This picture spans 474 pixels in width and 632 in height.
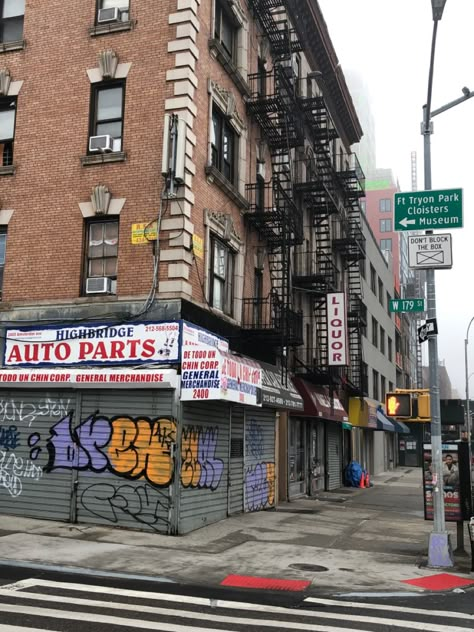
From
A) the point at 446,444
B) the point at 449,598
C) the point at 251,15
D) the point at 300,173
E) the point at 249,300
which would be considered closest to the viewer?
the point at 449,598

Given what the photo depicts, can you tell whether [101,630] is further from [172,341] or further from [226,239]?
[226,239]

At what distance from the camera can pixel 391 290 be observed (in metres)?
53.5

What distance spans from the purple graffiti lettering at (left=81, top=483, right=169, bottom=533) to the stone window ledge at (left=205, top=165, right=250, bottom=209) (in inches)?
292

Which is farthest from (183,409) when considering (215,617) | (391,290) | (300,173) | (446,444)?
Result: (391,290)

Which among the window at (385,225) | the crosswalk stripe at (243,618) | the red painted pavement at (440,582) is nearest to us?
the crosswalk stripe at (243,618)

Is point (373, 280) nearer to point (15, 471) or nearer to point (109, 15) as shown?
point (109, 15)

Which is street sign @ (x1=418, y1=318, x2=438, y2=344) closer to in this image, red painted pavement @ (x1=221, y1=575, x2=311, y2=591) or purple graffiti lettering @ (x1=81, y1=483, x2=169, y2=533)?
red painted pavement @ (x1=221, y1=575, x2=311, y2=591)

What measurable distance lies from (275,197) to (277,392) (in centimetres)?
643

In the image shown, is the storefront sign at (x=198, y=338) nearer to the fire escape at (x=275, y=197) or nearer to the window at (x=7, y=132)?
the fire escape at (x=275, y=197)

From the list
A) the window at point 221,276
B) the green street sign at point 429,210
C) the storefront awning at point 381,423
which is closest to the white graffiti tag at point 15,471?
the window at point 221,276

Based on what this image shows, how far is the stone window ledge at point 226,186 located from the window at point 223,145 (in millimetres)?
434

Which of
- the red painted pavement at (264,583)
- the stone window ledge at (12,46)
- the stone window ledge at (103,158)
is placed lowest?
the red painted pavement at (264,583)

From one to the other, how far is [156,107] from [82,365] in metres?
5.94

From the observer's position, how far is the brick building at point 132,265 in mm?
13250
